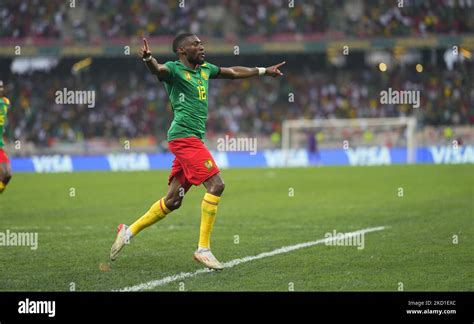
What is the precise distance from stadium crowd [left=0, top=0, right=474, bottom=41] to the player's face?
32.7 metres

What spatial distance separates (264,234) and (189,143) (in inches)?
131

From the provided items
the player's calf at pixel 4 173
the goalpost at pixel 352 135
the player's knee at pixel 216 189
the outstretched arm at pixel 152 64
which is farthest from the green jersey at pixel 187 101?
the goalpost at pixel 352 135

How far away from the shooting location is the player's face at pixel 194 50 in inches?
362

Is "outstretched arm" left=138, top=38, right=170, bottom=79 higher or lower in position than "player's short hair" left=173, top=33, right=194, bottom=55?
lower

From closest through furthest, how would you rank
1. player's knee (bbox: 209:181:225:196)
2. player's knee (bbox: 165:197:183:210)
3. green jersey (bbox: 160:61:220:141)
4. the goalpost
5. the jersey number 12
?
player's knee (bbox: 209:181:225:196) < green jersey (bbox: 160:61:220:141) < the jersey number 12 < player's knee (bbox: 165:197:183:210) < the goalpost

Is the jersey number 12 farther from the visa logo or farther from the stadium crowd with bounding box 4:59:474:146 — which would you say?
the stadium crowd with bounding box 4:59:474:146

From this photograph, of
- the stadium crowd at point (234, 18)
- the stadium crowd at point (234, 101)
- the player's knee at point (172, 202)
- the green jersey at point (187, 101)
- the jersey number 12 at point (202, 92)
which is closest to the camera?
the green jersey at point (187, 101)

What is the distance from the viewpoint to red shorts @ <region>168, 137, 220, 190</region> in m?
9.06

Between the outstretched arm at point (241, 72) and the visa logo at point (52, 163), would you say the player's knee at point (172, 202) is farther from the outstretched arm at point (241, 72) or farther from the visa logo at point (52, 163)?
the visa logo at point (52, 163)

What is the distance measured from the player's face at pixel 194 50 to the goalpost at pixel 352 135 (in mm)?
25457

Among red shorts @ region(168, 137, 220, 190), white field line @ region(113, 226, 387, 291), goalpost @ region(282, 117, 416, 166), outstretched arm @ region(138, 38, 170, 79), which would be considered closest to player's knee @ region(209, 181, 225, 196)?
red shorts @ region(168, 137, 220, 190)

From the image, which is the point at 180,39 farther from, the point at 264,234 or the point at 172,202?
the point at 264,234

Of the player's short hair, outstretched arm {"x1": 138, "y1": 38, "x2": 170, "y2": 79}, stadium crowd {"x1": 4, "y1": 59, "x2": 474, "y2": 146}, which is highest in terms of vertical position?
stadium crowd {"x1": 4, "y1": 59, "x2": 474, "y2": 146}
